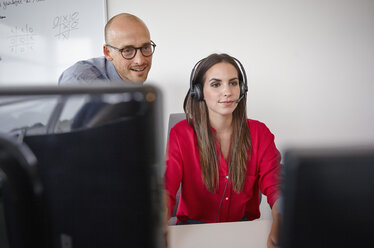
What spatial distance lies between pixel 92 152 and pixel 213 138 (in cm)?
95

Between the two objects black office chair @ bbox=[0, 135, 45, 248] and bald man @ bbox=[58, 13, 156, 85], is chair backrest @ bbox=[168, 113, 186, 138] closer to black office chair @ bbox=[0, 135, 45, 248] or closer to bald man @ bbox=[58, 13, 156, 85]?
bald man @ bbox=[58, 13, 156, 85]

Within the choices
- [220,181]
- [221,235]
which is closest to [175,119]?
[220,181]

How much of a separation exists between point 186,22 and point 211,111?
0.98 metres

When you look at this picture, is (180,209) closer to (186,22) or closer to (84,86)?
(84,86)

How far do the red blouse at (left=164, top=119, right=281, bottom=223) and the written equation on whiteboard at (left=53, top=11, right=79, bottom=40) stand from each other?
4.44 ft

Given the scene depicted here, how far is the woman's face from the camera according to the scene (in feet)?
3.98

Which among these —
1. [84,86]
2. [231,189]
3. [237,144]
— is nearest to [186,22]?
[237,144]

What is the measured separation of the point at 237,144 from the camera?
3.93ft

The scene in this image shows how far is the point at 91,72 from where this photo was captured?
145 cm

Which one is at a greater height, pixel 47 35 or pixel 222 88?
pixel 47 35

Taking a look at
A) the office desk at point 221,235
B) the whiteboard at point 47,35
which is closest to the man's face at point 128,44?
the whiteboard at point 47,35

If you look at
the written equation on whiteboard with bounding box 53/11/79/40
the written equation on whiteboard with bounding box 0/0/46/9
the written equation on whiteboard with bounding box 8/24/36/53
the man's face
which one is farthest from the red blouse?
the written equation on whiteboard with bounding box 0/0/46/9

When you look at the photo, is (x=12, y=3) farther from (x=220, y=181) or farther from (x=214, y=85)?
(x=220, y=181)

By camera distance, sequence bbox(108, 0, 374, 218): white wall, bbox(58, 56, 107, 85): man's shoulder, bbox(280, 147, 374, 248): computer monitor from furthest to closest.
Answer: bbox(108, 0, 374, 218): white wall
bbox(58, 56, 107, 85): man's shoulder
bbox(280, 147, 374, 248): computer monitor
